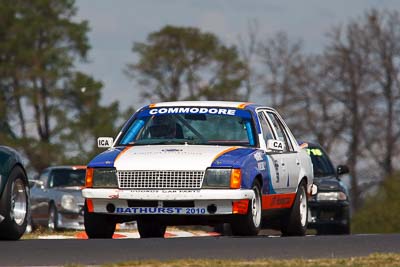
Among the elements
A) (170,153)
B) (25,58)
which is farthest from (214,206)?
(25,58)

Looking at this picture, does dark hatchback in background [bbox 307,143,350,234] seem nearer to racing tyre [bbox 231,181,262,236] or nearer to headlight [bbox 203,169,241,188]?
racing tyre [bbox 231,181,262,236]

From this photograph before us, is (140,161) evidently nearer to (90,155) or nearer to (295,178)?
(295,178)

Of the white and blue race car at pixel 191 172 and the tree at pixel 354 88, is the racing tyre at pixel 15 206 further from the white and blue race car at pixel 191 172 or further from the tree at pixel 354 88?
the tree at pixel 354 88

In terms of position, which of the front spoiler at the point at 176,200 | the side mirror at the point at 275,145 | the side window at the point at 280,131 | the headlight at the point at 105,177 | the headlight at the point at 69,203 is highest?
the side window at the point at 280,131

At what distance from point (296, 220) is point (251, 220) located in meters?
1.90

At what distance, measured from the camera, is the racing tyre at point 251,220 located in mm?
15875

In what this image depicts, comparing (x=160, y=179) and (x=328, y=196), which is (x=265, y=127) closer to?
(x=160, y=179)

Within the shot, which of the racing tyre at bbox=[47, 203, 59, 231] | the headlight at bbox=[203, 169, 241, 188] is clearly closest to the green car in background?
the headlight at bbox=[203, 169, 241, 188]

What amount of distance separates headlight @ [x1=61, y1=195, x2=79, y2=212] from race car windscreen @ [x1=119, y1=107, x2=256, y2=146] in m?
14.0

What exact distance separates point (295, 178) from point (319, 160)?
616 centimetres

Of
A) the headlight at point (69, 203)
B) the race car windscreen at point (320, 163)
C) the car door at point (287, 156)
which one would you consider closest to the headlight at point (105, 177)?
the car door at point (287, 156)

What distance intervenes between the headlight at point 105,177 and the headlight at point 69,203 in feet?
49.8

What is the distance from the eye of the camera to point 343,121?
65.6 meters

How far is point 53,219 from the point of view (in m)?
31.6
